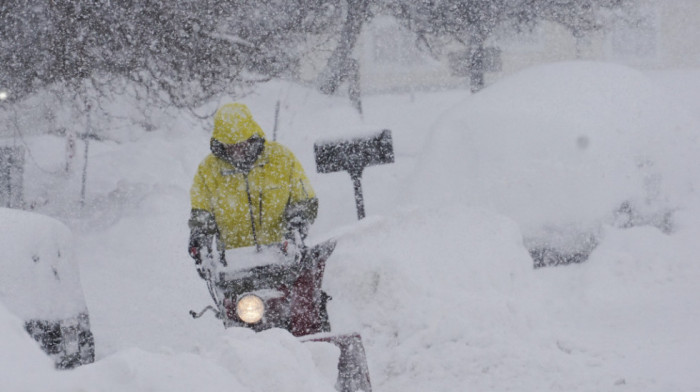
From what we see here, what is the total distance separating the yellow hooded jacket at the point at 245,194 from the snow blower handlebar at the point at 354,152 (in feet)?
10.8

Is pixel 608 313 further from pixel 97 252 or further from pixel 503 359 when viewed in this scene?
pixel 97 252

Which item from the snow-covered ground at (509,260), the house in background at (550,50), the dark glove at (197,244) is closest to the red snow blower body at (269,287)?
the dark glove at (197,244)

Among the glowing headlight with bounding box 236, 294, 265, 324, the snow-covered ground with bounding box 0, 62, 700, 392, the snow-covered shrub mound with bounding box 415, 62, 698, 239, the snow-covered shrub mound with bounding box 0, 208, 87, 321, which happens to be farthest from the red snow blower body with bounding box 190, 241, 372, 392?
the snow-covered shrub mound with bounding box 415, 62, 698, 239

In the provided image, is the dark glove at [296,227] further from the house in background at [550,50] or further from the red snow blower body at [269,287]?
the house in background at [550,50]

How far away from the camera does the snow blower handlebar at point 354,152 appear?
8617mm

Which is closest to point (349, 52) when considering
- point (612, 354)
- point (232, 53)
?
point (232, 53)

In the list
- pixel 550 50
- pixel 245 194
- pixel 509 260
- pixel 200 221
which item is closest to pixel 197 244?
pixel 200 221

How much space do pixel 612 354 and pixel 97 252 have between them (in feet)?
22.3

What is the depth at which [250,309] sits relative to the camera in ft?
14.5

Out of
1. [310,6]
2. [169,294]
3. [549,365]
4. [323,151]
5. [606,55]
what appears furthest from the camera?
[606,55]

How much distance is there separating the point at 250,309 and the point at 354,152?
4403 mm

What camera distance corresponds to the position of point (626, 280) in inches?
315

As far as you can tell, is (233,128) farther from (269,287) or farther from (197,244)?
(269,287)

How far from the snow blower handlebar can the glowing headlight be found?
4.23m
